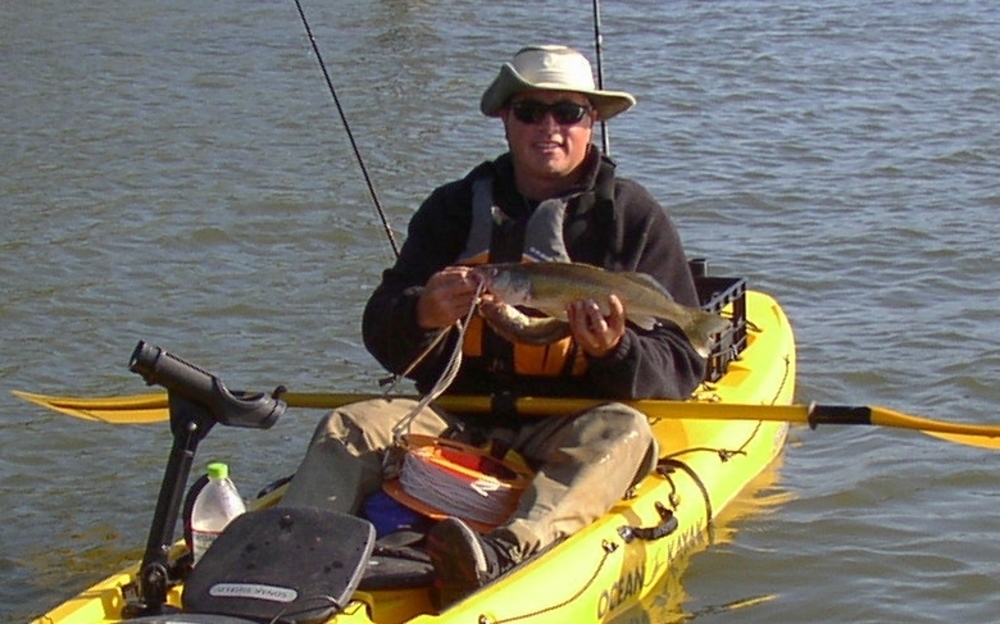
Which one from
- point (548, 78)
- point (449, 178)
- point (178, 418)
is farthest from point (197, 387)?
point (449, 178)

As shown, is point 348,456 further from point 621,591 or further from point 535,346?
point 621,591

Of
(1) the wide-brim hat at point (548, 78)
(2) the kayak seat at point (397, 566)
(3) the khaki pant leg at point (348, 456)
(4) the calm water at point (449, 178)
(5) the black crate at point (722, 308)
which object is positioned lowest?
(4) the calm water at point (449, 178)

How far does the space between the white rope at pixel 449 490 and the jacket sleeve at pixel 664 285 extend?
0.50 meters

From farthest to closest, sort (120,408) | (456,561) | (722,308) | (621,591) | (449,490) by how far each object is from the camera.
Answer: (722,308), (120,408), (621,591), (449,490), (456,561)

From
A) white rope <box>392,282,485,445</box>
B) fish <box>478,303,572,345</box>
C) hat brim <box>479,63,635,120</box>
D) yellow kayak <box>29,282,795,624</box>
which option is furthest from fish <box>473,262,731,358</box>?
hat brim <box>479,63,635,120</box>

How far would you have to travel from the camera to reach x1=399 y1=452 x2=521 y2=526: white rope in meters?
4.98

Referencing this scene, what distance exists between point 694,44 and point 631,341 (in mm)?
11548

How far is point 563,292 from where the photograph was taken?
16.0 feet

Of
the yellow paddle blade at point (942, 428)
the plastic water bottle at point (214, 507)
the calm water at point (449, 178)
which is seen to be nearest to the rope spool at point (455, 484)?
the plastic water bottle at point (214, 507)

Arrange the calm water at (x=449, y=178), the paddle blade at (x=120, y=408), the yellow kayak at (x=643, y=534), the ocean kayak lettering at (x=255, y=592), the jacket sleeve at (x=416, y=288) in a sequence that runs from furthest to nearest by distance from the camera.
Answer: the calm water at (x=449, y=178)
the paddle blade at (x=120, y=408)
the jacket sleeve at (x=416, y=288)
the yellow kayak at (x=643, y=534)
the ocean kayak lettering at (x=255, y=592)

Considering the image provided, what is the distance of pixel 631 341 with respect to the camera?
513 cm

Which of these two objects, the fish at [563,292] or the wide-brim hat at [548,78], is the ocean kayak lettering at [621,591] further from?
the wide-brim hat at [548,78]

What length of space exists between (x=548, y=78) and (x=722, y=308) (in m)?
1.87

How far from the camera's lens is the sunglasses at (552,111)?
17.4 ft
